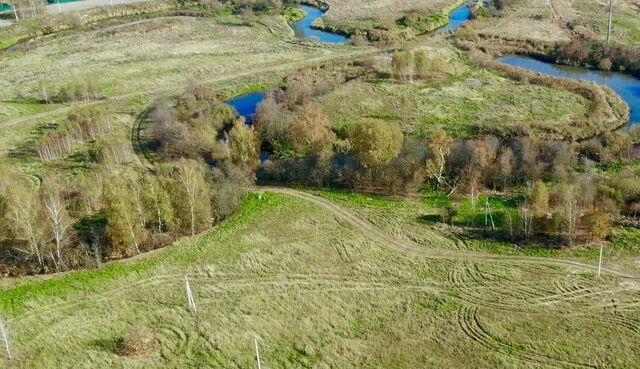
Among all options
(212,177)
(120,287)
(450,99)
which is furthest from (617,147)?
(120,287)

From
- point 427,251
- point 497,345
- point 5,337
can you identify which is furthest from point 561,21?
point 5,337

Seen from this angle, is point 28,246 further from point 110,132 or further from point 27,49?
point 27,49

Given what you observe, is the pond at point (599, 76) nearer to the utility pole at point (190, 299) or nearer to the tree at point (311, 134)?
the tree at point (311, 134)

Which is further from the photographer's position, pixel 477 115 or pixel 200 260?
pixel 477 115

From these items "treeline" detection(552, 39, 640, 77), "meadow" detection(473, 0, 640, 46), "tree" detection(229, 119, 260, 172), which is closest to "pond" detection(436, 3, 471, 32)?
"meadow" detection(473, 0, 640, 46)

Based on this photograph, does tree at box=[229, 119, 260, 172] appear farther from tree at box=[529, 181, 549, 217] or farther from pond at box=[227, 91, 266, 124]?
tree at box=[529, 181, 549, 217]

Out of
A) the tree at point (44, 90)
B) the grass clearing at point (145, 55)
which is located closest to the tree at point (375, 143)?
the grass clearing at point (145, 55)

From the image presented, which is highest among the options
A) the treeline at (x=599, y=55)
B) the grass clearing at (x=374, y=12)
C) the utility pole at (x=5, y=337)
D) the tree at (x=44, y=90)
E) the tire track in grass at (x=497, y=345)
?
the grass clearing at (x=374, y=12)

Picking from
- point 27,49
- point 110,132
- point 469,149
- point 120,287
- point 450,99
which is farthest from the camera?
point 27,49
